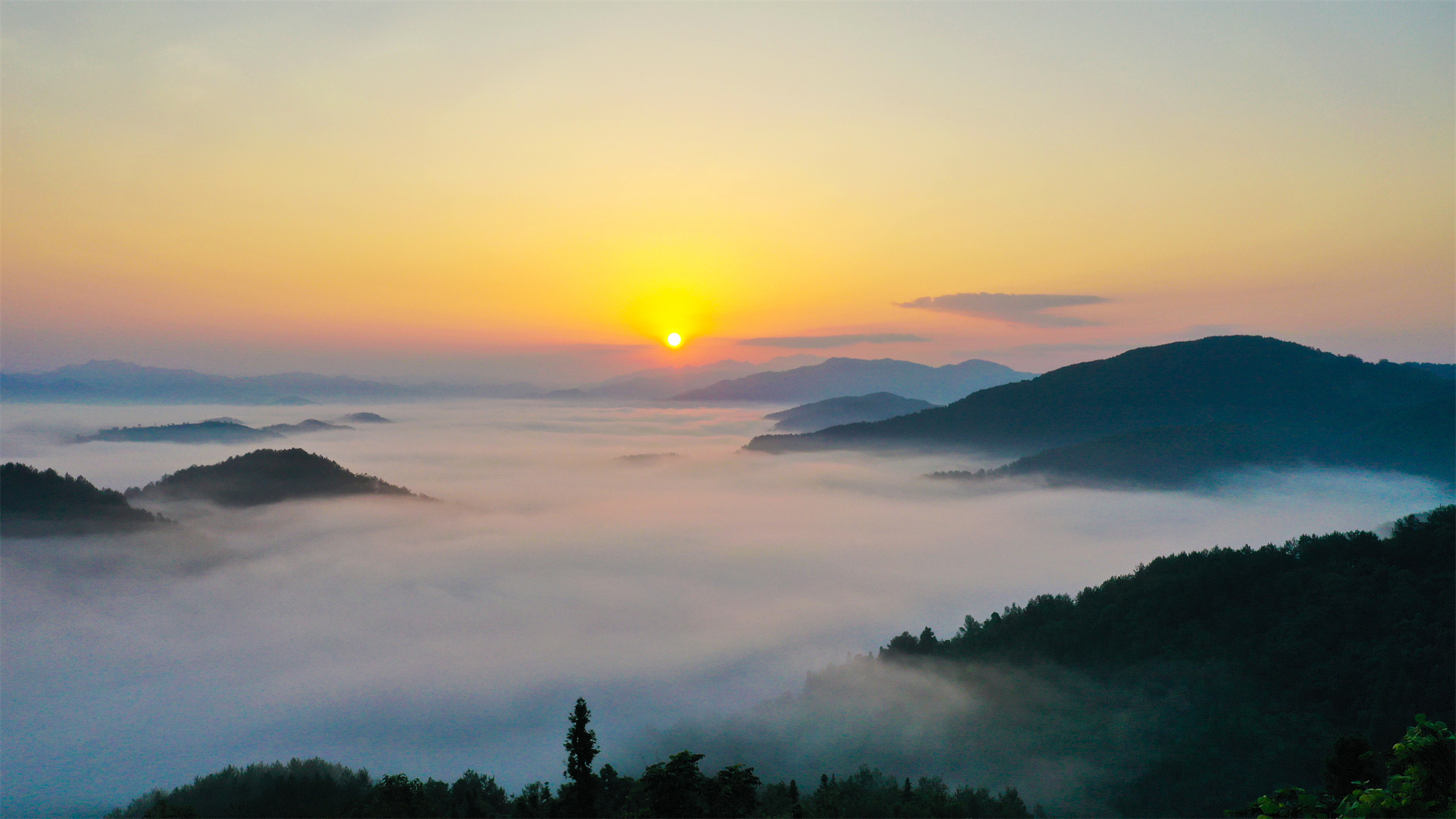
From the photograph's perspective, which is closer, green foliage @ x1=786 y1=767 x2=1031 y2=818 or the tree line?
the tree line

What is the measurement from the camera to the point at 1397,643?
273 feet

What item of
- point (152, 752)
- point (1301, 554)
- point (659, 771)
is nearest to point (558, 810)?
point (659, 771)

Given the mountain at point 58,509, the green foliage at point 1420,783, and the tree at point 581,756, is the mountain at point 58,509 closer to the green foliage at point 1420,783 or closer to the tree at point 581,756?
the tree at point 581,756

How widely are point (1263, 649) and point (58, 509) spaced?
10715 inches

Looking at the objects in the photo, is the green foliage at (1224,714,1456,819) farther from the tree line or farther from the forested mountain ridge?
the forested mountain ridge

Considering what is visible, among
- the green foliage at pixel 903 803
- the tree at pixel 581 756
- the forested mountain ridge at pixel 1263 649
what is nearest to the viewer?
the tree at pixel 581 756

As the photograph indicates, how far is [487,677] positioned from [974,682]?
4950 inches

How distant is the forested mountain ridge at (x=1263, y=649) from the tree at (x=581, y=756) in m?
69.9

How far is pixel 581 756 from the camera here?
30.5 meters

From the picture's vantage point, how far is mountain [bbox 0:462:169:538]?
190 m

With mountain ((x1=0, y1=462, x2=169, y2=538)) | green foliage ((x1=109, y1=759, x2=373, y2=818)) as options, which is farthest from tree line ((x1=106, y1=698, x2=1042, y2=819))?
mountain ((x1=0, y1=462, x2=169, y2=538))

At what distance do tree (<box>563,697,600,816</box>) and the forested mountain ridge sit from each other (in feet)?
229

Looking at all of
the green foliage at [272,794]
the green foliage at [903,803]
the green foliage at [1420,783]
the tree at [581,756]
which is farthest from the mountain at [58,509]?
the green foliage at [1420,783]

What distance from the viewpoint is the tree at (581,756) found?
29969 millimetres
